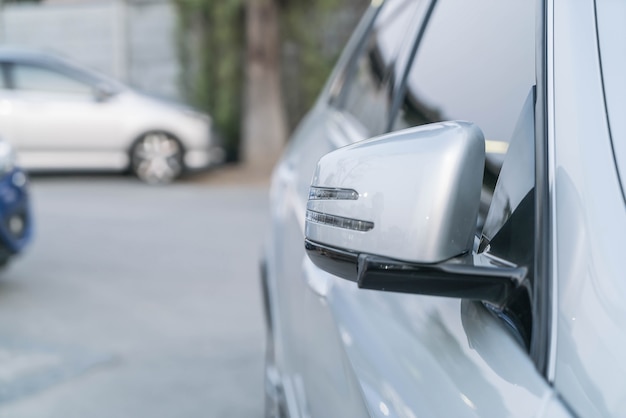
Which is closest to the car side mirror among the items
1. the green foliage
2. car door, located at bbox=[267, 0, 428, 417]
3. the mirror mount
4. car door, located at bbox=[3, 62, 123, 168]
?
the mirror mount

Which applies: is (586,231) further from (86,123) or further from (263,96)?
(263,96)

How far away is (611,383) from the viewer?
0.88m

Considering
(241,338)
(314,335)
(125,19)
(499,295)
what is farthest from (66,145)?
(499,295)

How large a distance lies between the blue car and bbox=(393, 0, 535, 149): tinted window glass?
3410mm

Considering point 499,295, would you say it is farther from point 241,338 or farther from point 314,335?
point 241,338

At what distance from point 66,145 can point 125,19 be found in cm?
381

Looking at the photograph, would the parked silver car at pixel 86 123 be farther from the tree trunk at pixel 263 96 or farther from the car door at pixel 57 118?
the tree trunk at pixel 263 96

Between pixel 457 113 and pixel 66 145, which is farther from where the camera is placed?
pixel 66 145

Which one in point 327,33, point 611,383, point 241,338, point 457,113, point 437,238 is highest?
point 327,33

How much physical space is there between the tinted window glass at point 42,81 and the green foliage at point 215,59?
198 cm

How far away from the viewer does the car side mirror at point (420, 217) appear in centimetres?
102

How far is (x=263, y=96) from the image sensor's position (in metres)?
10.7

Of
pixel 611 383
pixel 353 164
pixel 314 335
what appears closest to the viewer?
pixel 611 383

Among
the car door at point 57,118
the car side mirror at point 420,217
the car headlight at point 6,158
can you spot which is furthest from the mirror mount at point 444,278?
the car door at point 57,118
